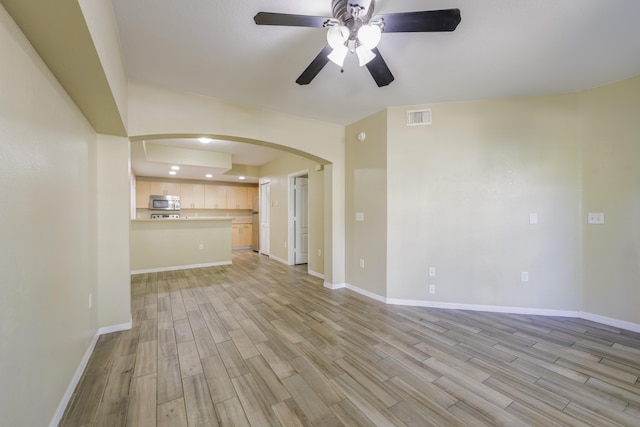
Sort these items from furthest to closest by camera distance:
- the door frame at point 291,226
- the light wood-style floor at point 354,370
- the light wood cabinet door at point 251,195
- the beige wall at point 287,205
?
the light wood cabinet door at point 251,195
the door frame at point 291,226
the beige wall at point 287,205
the light wood-style floor at point 354,370

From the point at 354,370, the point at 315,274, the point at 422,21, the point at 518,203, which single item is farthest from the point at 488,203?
the point at 315,274

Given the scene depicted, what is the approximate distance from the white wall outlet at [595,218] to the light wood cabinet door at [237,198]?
7956mm

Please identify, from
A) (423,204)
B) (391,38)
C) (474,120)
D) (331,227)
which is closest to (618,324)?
(423,204)

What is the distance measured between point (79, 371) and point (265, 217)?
5402mm

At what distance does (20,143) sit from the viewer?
109cm

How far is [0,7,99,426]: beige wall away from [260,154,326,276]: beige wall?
338cm

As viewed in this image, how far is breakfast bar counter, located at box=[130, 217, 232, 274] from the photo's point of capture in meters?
4.77

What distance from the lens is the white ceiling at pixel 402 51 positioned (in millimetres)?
1646

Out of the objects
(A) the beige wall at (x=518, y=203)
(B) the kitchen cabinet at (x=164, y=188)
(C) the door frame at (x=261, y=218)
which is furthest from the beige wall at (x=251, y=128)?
(B) the kitchen cabinet at (x=164, y=188)

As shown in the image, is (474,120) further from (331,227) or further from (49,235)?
(49,235)

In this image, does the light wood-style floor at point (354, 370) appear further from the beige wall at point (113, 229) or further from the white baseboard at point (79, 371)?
the beige wall at point (113, 229)

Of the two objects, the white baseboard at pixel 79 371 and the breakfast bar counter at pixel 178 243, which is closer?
the white baseboard at pixel 79 371

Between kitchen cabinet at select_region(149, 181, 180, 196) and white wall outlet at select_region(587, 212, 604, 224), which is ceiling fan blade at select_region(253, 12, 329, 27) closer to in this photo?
white wall outlet at select_region(587, 212, 604, 224)

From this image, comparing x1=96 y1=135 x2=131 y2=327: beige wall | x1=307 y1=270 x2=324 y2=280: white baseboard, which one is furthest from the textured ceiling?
x1=307 y1=270 x2=324 y2=280: white baseboard
